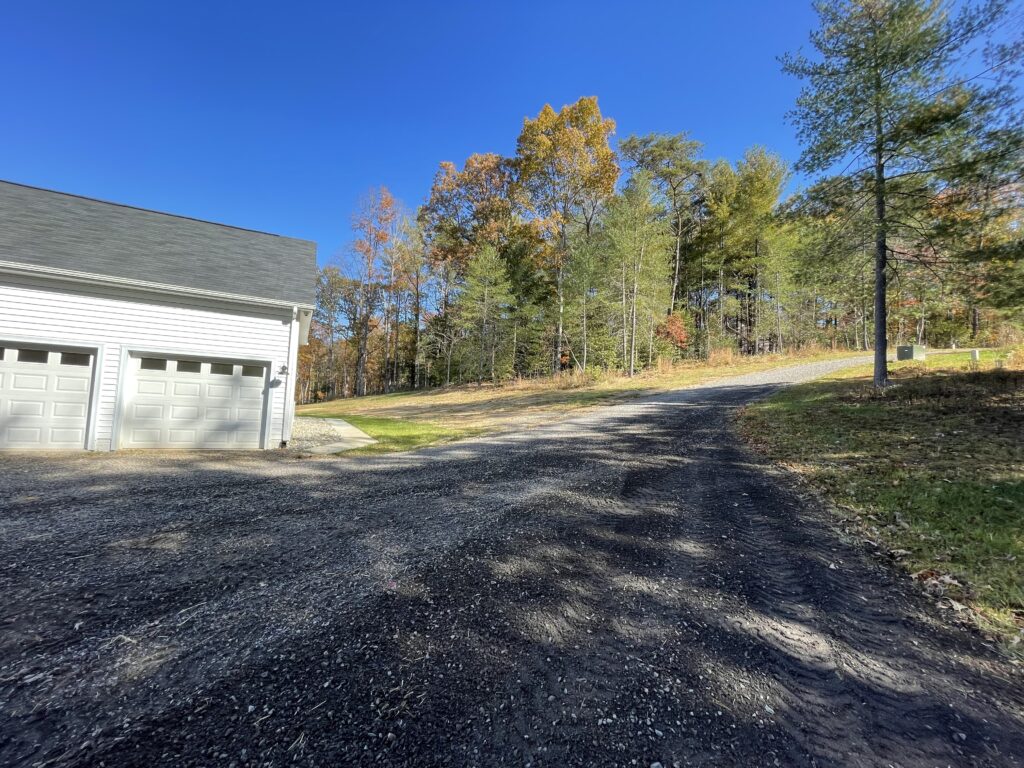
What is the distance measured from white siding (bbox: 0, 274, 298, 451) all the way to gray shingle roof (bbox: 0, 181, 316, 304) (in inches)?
15.8

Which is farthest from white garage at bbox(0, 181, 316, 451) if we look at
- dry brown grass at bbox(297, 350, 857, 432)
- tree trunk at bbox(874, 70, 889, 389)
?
tree trunk at bbox(874, 70, 889, 389)

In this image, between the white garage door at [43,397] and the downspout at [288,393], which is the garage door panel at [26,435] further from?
the downspout at [288,393]

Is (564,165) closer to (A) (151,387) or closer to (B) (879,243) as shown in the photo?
(B) (879,243)

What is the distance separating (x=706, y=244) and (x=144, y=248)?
2844cm

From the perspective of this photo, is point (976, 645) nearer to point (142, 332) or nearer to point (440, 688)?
point (440, 688)

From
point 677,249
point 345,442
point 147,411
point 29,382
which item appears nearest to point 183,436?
point 147,411

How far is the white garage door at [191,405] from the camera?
7945 millimetres

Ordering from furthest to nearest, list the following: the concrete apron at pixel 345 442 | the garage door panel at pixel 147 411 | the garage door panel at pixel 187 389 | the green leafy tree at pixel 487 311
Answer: the green leafy tree at pixel 487 311
the garage door panel at pixel 187 389
the concrete apron at pixel 345 442
the garage door panel at pixel 147 411

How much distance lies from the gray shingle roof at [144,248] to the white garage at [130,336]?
34 mm

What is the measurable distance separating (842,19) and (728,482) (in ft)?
39.5

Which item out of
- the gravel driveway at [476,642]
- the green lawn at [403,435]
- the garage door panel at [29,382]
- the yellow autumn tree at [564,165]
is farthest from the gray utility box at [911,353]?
the garage door panel at [29,382]

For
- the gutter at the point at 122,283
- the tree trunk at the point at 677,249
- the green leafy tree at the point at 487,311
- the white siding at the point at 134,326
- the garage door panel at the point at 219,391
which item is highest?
the tree trunk at the point at 677,249

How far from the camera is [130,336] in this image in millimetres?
7914

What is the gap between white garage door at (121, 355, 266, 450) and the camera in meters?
7.95
